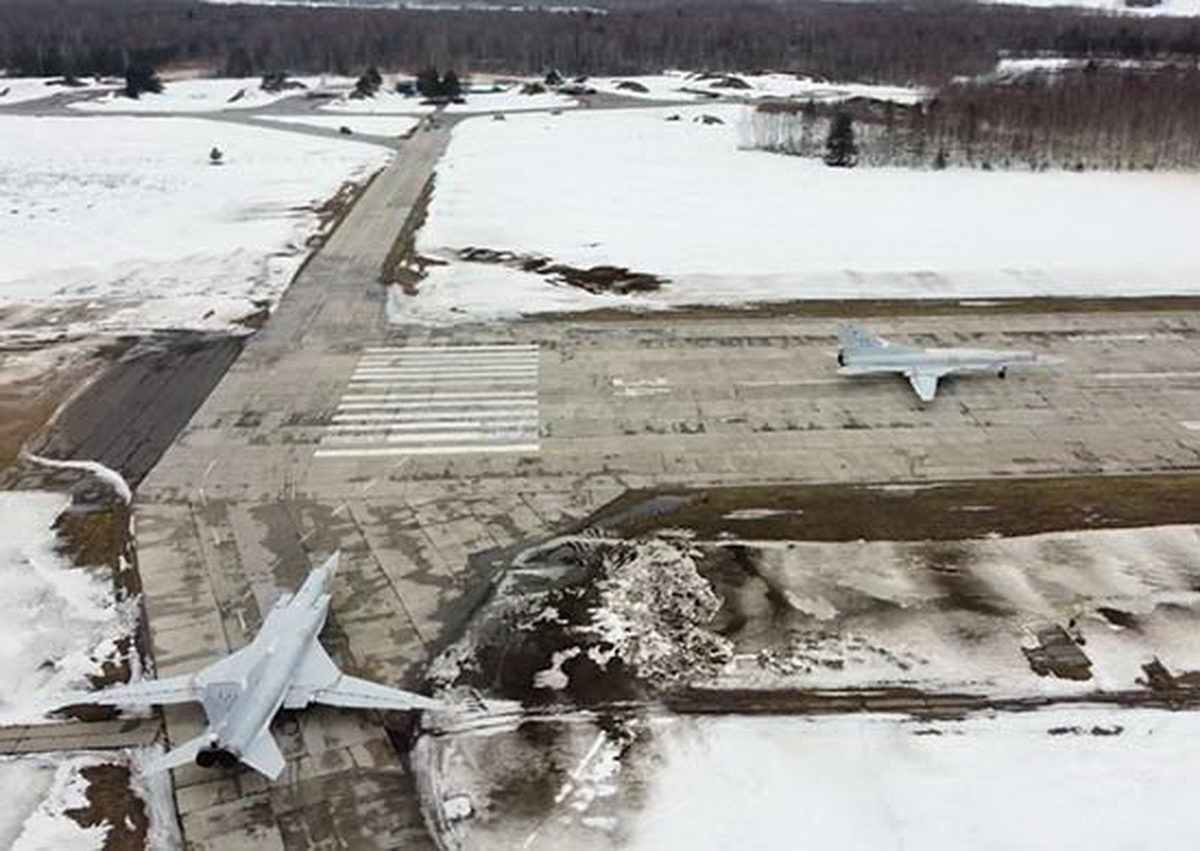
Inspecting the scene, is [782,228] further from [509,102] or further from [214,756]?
[509,102]

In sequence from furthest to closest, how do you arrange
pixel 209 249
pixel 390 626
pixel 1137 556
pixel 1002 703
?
pixel 209 249 < pixel 1137 556 < pixel 390 626 < pixel 1002 703

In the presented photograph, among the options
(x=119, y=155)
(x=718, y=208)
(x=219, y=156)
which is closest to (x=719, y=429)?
(x=718, y=208)

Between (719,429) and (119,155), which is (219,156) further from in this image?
(719,429)

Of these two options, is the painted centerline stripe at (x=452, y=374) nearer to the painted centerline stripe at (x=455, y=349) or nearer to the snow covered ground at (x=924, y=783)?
the painted centerline stripe at (x=455, y=349)

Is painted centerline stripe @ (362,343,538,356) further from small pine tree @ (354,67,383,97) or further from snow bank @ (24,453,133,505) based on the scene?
small pine tree @ (354,67,383,97)

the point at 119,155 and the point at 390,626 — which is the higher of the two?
the point at 119,155

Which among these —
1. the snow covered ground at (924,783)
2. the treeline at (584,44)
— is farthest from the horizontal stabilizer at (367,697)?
the treeline at (584,44)

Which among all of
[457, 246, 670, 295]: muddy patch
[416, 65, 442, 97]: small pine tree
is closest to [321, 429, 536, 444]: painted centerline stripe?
[457, 246, 670, 295]: muddy patch
